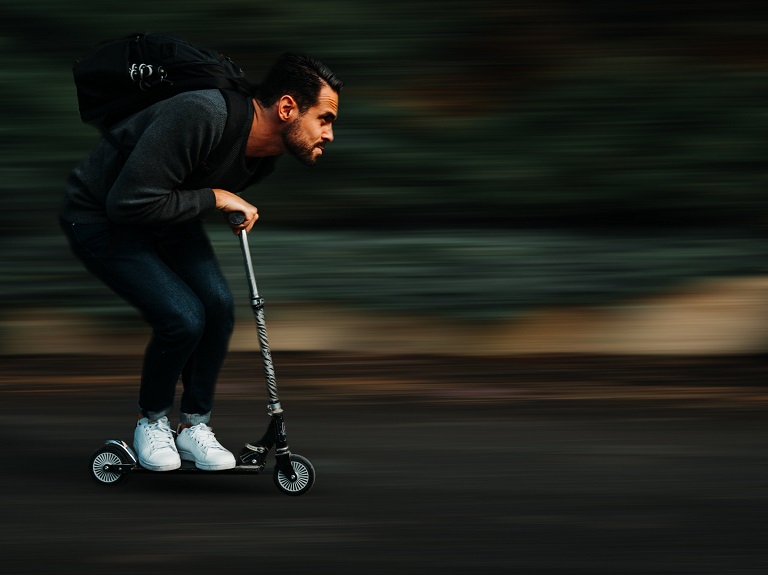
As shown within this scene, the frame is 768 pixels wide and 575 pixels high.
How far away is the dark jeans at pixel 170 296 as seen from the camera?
4.37m

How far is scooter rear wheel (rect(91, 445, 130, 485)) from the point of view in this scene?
183 inches

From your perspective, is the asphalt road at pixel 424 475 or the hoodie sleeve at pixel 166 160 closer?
the asphalt road at pixel 424 475

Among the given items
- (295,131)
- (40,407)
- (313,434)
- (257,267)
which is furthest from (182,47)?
(257,267)

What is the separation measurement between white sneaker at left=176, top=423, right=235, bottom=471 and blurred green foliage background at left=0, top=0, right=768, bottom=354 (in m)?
2.57

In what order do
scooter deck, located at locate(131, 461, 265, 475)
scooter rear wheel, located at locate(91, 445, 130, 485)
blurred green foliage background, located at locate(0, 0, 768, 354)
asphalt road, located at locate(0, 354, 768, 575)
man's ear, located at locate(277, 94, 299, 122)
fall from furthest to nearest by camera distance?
blurred green foliage background, located at locate(0, 0, 768, 354), scooter rear wheel, located at locate(91, 445, 130, 485), scooter deck, located at locate(131, 461, 265, 475), man's ear, located at locate(277, 94, 299, 122), asphalt road, located at locate(0, 354, 768, 575)

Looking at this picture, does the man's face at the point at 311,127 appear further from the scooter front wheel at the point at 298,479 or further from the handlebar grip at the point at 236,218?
the scooter front wheel at the point at 298,479

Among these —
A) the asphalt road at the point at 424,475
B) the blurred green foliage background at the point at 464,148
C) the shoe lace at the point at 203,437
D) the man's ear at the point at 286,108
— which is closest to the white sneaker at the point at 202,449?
the shoe lace at the point at 203,437

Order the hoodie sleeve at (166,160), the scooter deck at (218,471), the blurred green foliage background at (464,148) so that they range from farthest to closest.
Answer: the blurred green foliage background at (464,148) → the scooter deck at (218,471) → the hoodie sleeve at (166,160)

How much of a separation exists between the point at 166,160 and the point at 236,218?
353mm

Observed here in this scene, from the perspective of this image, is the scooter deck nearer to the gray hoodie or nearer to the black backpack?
the gray hoodie

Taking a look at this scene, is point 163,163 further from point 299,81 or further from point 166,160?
point 299,81

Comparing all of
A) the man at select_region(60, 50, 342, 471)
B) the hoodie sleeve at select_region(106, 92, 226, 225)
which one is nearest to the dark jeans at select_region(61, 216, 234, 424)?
the man at select_region(60, 50, 342, 471)

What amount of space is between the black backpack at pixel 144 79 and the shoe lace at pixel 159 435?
0.98 m

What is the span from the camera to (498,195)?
23.7ft
